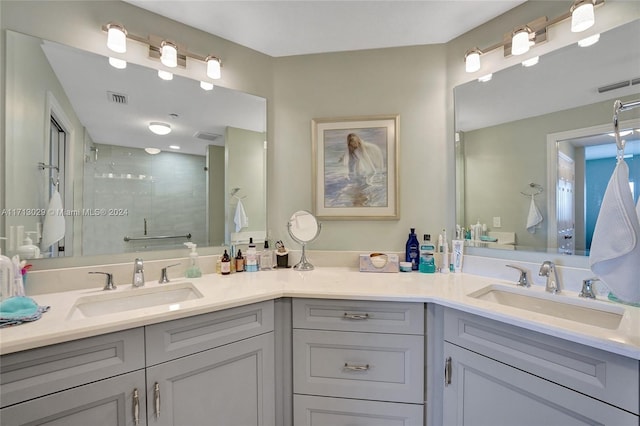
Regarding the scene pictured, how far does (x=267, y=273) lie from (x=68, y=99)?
1373mm

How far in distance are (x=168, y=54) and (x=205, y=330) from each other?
4.85 ft

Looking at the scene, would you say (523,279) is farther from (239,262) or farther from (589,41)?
(239,262)

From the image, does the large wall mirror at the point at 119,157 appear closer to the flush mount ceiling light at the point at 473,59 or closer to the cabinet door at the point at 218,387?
the cabinet door at the point at 218,387

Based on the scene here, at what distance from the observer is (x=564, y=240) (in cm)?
136

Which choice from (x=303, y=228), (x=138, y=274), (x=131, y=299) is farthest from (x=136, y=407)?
(x=303, y=228)

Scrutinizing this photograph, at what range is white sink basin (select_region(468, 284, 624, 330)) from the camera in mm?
1079

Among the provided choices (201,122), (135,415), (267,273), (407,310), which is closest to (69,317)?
(135,415)

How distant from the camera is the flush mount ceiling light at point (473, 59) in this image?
65.4 inches

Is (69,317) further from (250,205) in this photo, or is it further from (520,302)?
(520,302)

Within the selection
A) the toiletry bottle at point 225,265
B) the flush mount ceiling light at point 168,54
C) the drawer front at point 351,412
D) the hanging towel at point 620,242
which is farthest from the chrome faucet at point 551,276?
the flush mount ceiling light at point 168,54

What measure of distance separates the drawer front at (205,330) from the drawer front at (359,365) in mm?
204

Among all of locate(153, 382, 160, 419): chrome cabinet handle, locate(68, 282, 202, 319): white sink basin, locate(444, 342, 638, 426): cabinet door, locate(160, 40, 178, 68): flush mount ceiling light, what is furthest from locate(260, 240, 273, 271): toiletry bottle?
locate(160, 40, 178, 68): flush mount ceiling light

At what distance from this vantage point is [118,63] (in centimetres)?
150

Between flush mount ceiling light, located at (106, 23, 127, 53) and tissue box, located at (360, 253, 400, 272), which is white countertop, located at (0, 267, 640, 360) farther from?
flush mount ceiling light, located at (106, 23, 127, 53)
